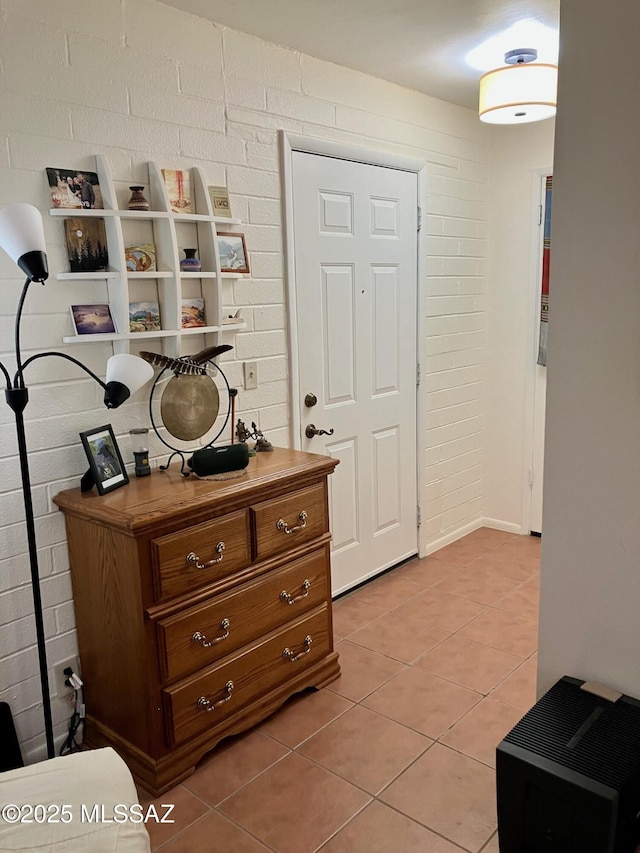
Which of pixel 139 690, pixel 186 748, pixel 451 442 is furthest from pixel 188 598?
pixel 451 442

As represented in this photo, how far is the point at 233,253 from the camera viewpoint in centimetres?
263

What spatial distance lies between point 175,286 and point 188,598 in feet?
3.37

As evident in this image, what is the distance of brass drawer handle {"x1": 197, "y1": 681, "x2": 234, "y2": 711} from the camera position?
2169mm

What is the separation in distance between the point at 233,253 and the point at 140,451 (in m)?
0.85

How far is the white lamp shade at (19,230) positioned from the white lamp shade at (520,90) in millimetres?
1997

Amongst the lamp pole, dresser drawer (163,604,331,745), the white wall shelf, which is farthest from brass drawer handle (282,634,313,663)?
the white wall shelf

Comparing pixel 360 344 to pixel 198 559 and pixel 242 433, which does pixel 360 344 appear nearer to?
pixel 242 433

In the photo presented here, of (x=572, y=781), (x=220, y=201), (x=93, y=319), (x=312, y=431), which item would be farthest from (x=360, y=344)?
(x=572, y=781)

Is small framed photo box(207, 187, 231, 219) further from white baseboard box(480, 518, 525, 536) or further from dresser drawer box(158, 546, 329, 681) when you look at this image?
white baseboard box(480, 518, 525, 536)

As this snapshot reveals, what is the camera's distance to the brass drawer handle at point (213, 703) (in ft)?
7.12

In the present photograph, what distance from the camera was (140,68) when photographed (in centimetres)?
230

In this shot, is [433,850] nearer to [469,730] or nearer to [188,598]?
[469,730]

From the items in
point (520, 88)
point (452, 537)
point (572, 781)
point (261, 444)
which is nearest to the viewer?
point (572, 781)

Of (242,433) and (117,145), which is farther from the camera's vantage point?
(242,433)
